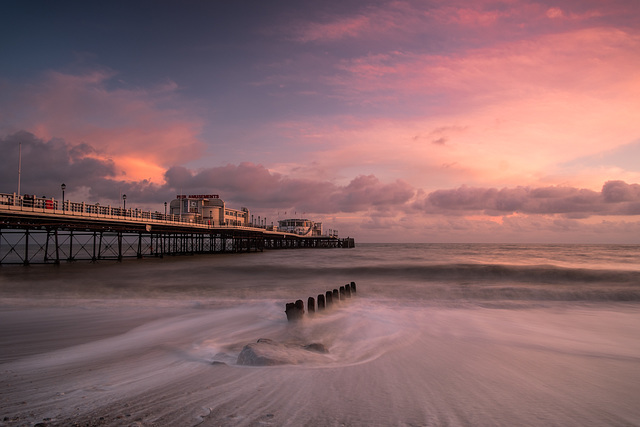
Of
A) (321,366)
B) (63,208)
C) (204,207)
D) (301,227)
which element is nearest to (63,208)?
(63,208)

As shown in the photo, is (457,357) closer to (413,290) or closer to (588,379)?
(588,379)

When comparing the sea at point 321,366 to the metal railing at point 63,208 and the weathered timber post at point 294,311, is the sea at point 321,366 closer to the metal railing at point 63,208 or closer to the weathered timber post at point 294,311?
the weathered timber post at point 294,311

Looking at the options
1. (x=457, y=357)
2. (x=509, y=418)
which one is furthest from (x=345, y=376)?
(x=457, y=357)

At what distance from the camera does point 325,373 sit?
18.0 ft

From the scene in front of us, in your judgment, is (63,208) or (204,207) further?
(204,207)

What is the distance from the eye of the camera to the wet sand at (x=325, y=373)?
4.06m

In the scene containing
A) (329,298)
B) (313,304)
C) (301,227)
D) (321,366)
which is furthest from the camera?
(301,227)

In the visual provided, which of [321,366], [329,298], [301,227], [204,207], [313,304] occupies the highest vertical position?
[204,207]

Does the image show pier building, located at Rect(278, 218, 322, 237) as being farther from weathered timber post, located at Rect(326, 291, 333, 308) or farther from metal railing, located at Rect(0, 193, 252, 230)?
weathered timber post, located at Rect(326, 291, 333, 308)

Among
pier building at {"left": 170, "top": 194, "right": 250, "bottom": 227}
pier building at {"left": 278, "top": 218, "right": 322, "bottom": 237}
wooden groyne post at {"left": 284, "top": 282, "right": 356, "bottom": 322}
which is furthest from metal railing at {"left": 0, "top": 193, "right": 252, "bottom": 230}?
pier building at {"left": 278, "top": 218, "right": 322, "bottom": 237}

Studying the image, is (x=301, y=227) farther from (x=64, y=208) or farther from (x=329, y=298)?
(x=329, y=298)

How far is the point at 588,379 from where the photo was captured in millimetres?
5617

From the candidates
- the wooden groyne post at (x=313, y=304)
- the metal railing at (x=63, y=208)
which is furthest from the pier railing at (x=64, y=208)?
the wooden groyne post at (x=313, y=304)

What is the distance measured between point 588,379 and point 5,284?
1096 inches
